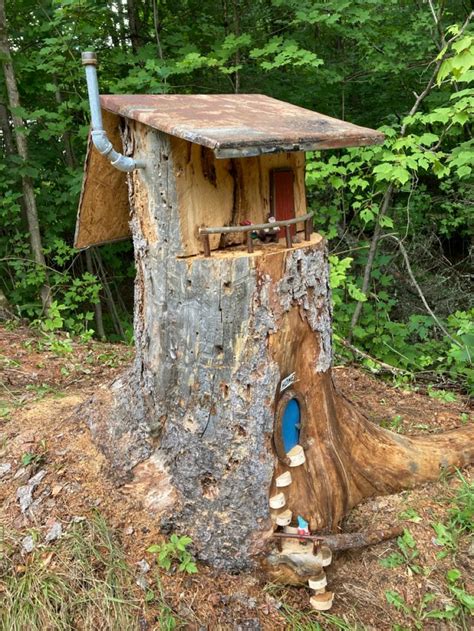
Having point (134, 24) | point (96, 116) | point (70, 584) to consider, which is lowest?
point (70, 584)

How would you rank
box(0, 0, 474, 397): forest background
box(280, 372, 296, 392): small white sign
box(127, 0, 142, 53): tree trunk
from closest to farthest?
1. box(280, 372, 296, 392): small white sign
2. box(0, 0, 474, 397): forest background
3. box(127, 0, 142, 53): tree trunk

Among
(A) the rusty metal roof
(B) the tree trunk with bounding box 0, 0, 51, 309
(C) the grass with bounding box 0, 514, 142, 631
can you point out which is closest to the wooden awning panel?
(A) the rusty metal roof

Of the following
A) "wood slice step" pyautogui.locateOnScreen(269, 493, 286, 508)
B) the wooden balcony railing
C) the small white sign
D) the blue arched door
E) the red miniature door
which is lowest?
"wood slice step" pyautogui.locateOnScreen(269, 493, 286, 508)

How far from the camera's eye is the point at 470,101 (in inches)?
151

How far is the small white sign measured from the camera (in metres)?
2.53

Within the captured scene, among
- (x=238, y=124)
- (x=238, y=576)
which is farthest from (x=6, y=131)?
(x=238, y=576)

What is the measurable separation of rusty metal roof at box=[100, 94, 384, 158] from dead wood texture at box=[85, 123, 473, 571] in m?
0.15

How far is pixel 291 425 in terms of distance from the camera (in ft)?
8.79

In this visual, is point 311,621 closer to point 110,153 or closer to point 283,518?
point 283,518

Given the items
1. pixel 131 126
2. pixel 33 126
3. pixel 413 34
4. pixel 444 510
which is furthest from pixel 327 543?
pixel 33 126

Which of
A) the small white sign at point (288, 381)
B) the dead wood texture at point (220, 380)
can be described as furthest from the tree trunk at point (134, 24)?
the small white sign at point (288, 381)

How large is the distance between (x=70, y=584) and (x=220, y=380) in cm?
117

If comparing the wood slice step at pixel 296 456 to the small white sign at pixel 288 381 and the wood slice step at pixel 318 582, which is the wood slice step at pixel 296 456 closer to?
the small white sign at pixel 288 381

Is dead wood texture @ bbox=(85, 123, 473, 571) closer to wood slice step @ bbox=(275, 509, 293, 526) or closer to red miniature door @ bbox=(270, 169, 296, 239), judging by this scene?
wood slice step @ bbox=(275, 509, 293, 526)
